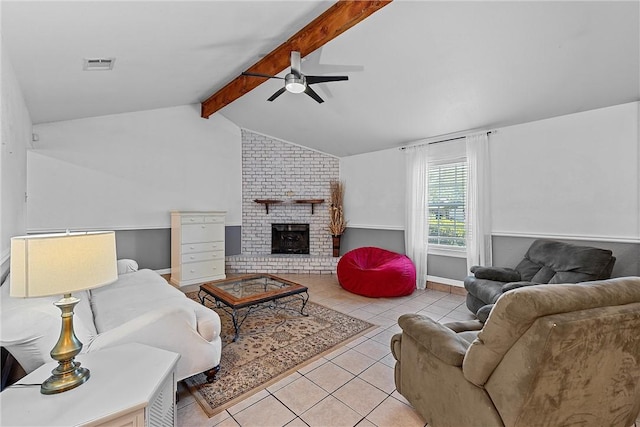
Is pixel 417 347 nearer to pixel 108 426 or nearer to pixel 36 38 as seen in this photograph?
pixel 108 426

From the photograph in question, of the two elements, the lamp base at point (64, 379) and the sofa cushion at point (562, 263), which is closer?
the lamp base at point (64, 379)

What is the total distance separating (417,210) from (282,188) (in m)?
2.83

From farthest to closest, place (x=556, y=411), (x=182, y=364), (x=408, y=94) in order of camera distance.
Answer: (x=408, y=94)
(x=182, y=364)
(x=556, y=411)

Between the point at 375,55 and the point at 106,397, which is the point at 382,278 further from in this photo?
the point at 106,397

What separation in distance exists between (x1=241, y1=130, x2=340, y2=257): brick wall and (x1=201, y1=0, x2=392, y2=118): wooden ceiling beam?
1902 mm

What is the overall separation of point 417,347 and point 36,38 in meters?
3.46

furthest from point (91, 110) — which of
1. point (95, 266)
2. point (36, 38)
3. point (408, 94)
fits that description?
point (408, 94)

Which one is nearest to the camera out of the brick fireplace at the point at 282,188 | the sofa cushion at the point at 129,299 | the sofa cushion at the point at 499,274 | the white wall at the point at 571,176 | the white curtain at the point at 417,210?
the sofa cushion at the point at 129,299

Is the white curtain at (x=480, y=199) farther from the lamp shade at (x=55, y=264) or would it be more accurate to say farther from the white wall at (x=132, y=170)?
the white wall at (x=132, y=170)

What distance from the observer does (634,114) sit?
2.93 metres

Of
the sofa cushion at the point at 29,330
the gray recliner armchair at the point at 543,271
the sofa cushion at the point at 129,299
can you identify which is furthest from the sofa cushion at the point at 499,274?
the sofa cushion at the point at 29,330

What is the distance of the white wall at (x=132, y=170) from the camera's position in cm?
392

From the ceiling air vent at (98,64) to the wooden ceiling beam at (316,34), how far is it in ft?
5.26

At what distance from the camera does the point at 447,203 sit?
4.44 meters
